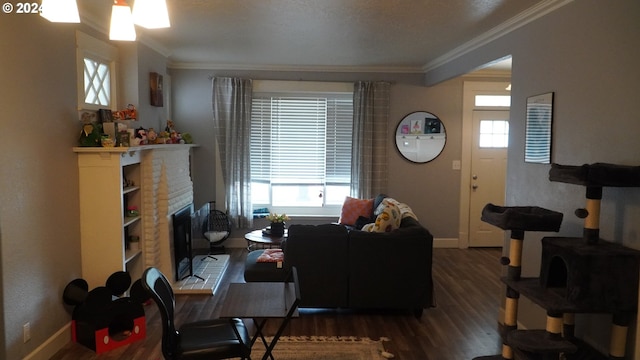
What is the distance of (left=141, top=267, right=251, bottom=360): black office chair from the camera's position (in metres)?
2.22

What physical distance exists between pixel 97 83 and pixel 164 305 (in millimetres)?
2534

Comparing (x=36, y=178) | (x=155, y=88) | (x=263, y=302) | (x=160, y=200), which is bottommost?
(x=263, y=302)

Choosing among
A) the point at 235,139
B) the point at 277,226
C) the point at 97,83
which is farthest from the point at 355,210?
the point at 97,83

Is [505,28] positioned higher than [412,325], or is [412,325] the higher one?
[505,28]

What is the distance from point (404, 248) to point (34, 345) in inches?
111

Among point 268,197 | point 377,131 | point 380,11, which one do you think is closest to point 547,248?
point 380,11

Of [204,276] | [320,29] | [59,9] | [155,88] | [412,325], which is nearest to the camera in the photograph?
[59,9]

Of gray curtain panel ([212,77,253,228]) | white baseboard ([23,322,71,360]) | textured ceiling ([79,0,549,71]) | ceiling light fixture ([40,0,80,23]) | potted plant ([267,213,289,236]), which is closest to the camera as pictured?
ceiling light fixture ([40,0,80,23])

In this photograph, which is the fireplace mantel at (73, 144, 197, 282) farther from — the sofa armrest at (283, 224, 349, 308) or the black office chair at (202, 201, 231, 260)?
the sofa armrest at (283, 224, 349, 308)

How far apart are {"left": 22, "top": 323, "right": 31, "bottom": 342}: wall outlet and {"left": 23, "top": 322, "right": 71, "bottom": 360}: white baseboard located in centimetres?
12

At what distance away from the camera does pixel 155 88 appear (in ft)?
15.4

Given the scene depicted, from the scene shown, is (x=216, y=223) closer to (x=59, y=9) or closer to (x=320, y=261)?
(x=320, y=261)

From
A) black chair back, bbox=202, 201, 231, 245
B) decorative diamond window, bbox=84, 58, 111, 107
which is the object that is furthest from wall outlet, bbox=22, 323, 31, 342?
black chair back, bbox=202, 201, 231, 245

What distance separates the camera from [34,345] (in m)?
2.89
